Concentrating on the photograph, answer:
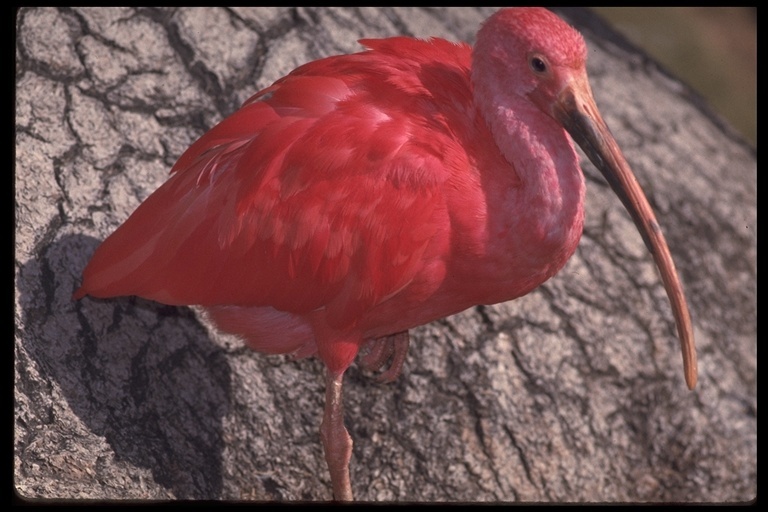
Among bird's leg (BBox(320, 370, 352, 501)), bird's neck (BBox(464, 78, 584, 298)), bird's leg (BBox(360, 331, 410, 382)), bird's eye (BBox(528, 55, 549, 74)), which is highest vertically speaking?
bird's eye (BBox(528, 55, 549, 74))

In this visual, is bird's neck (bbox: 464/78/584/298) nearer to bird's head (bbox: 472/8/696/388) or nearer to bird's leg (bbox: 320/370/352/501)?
bird's head (bbox: 472/8/696/388)

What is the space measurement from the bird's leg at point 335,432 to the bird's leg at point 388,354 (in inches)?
16.4

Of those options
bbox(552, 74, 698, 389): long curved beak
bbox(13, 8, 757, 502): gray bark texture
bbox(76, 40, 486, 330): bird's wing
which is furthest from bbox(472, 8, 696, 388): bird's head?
bbox(13, 8, 757, 502): gray bark texture

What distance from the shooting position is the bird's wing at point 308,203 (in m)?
3.01

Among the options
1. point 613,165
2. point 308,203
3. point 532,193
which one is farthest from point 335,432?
point 613,165

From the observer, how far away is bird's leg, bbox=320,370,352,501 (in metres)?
3.42

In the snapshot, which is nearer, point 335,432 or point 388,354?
point 335,432

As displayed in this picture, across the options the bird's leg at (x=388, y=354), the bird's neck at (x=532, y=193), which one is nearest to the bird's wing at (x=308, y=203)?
Answer: the bird's neck at (x=532, y=193)

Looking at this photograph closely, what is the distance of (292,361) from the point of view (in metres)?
3.96

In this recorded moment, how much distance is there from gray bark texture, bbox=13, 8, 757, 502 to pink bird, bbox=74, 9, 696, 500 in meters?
0.52

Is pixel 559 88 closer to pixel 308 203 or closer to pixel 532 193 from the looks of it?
pixel 532 193

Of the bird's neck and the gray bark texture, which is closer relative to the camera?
the bird's neck

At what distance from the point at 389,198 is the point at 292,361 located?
3.99 feet

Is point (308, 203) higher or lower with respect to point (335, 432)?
higher
